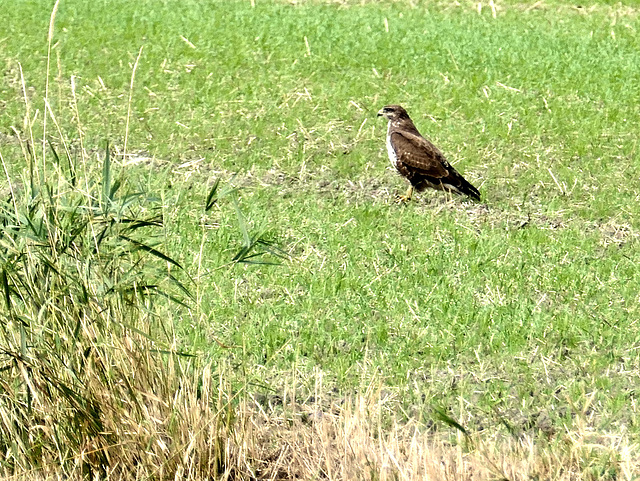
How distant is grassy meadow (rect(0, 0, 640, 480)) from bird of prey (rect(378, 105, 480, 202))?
18 cm

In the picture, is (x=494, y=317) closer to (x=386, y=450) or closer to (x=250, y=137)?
(x=386, y=450)

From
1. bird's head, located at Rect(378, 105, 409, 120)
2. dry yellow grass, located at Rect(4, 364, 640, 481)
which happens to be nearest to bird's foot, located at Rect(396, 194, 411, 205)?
bird's head, located at Rect(378, 105, 409, 120)

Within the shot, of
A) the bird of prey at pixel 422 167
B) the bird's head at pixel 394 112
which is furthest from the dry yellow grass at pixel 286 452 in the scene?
the bird's head at pixel 394 112

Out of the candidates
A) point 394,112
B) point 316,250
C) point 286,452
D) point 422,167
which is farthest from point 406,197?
point 286,452

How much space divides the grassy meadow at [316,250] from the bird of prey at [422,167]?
0.59 ft

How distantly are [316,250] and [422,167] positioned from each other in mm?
1588

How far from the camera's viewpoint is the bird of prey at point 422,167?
873cm

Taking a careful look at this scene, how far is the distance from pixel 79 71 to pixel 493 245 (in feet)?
20.8

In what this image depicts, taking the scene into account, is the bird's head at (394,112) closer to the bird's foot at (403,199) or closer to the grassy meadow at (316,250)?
the grassy meadow at (316,250)

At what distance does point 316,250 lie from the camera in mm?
7559

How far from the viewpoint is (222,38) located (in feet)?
44.7

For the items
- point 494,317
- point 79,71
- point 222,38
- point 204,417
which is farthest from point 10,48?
point 204,417

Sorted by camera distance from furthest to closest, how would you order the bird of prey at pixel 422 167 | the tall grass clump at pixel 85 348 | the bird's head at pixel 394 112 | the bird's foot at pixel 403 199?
the bird's head at pixel 394 112, the bird's foot at pixel 403 199, the bird of prey at pixel 422 167, the tall grass clump at pixel 85 348

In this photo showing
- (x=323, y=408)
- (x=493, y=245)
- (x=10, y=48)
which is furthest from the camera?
(x=10, y=48)
